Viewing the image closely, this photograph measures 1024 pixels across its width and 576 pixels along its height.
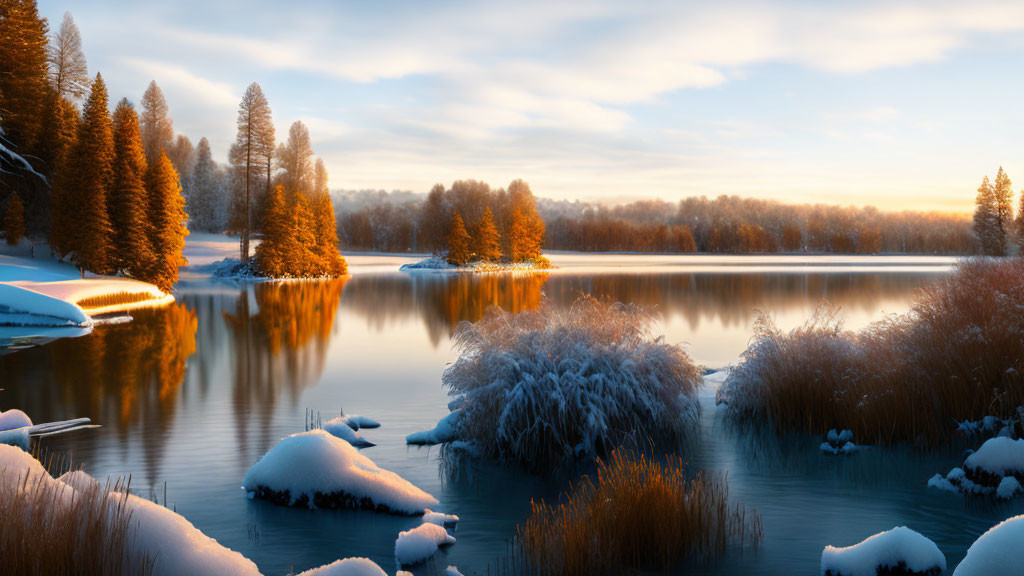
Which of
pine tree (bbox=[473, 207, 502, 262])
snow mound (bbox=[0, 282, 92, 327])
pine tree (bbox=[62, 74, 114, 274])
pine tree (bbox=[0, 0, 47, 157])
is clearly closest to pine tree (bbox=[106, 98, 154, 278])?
pine tree (bbox=[62, 74, 114, 274])

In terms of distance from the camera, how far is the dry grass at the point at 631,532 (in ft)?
18.1

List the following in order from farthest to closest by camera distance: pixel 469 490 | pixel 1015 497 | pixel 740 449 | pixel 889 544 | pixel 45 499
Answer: pixel 740 449 → pixel 469 490 → pixel 1015 497 → pixel 889 544 → pixel 45 499

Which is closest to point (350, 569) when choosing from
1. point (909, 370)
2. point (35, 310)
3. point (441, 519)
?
point (441, 519)

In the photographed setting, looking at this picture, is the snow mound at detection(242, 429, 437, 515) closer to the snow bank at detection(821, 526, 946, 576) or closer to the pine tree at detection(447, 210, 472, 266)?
the snow bank at detection(821, 526, 946, 576)

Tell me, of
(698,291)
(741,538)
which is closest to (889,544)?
(741,538)

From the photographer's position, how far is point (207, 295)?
38938 mm

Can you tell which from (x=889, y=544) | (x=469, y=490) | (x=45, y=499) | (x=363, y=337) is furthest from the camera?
(x=363, y=337)

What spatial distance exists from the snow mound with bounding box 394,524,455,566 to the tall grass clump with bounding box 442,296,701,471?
2359 mm

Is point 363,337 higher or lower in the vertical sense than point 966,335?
lower

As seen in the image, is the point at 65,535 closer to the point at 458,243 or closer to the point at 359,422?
the point at 359,422

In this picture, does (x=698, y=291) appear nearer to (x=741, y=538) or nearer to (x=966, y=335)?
(x=966, y=335)

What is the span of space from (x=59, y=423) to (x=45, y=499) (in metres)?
6.96

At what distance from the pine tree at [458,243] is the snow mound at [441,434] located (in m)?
66.5

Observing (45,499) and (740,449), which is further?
(740,449)
